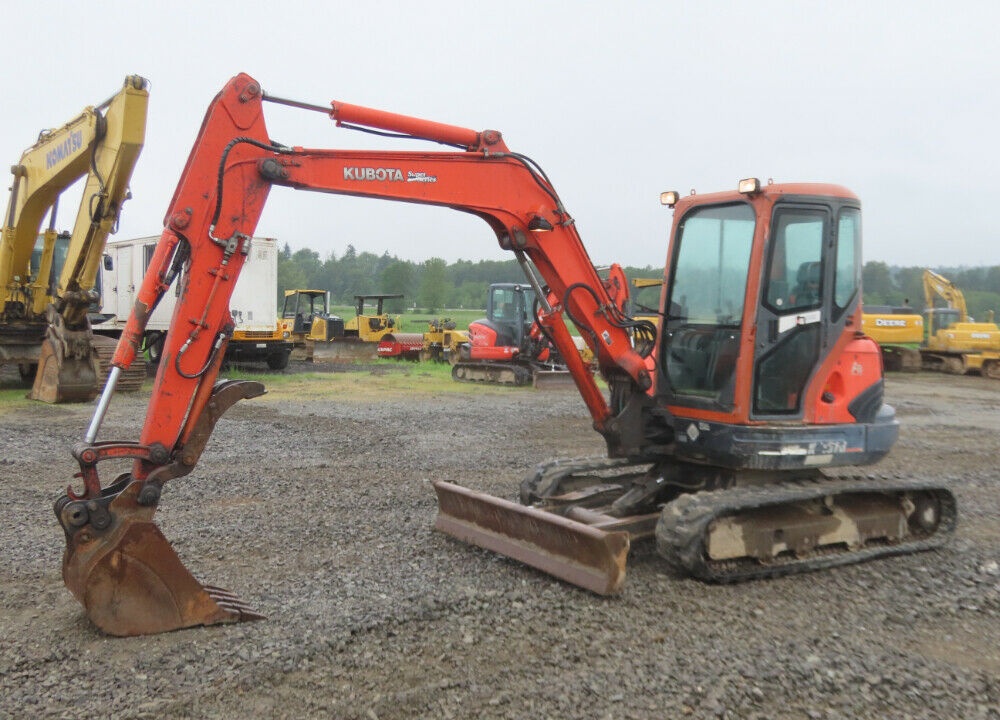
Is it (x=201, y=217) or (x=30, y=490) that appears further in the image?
(x=30, y=490)

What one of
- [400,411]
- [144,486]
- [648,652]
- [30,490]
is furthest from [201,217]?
[400,411]

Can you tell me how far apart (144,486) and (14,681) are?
1030mm

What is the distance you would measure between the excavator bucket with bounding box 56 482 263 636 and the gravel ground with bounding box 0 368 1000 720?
4.3 inches

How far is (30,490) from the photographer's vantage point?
7.84 metres

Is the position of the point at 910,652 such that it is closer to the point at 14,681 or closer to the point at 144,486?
the point at 144,486

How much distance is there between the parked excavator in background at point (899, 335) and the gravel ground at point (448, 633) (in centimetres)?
1833

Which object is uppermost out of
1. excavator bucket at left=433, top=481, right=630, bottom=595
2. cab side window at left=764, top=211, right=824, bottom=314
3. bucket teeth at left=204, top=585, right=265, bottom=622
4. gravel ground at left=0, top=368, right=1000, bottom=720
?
cab side window at left=764, top=211, right=824, bottom=314

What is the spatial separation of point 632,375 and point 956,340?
2231cm

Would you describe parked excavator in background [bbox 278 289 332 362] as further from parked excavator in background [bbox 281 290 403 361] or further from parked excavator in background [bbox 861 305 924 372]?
parked excavator in background [bbox 861 305 924 372]

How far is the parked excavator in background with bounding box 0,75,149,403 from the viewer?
11445 mm

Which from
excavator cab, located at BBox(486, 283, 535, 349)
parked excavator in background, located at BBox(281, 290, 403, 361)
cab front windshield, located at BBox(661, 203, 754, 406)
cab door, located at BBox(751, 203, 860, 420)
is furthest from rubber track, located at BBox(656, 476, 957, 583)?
parked excavator in background, located at BBox(281, 290, 403, 361)

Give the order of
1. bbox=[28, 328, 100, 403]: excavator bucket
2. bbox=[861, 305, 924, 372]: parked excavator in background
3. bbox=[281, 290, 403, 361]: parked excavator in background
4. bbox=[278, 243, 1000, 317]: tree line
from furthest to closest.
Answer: bbox=[278, 243, 1000, 317]: tree line, bbox=[281, 290, 403, 361]: parked excavator in background, bbox=[861, 305, 924, 372]: parked excavator in background, bbox=[28, 328, 100, 403]: excavator bucket

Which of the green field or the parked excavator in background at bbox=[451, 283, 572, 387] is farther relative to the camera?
the green field

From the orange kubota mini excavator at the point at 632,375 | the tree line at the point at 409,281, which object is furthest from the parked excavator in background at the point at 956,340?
the tree line at the point at 409,281
